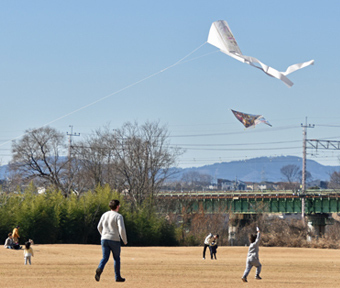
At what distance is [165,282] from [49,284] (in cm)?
335

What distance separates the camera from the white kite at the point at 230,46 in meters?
18.9

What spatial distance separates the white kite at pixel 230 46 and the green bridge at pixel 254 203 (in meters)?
54.7

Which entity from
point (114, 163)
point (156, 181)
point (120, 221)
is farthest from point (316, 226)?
point (120, 221)

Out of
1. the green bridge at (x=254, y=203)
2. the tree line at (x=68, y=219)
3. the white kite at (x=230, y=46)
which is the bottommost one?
the tree line at (x=68, y=219)

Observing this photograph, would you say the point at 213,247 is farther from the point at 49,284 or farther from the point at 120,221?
the point at 120,221

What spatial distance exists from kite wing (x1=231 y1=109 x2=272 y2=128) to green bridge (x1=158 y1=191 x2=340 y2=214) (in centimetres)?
3199

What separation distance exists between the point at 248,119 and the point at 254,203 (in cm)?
4151

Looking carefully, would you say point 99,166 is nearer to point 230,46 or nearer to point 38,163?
point 38,163

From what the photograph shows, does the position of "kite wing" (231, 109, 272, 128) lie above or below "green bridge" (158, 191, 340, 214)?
above

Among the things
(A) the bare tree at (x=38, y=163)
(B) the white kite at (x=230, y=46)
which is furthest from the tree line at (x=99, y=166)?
(B) the white kite at (x=230, y=46)

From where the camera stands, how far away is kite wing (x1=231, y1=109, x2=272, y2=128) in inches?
1722

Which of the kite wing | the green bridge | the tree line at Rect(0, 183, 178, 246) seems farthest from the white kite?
the green bridge

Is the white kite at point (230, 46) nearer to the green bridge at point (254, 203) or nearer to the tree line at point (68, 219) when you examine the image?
the tree line at point (68, 219)

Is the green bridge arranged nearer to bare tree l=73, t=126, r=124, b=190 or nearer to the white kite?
bare tree l=73, t=126, r=124, b=190
